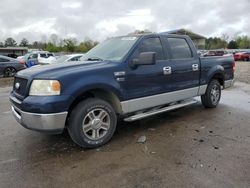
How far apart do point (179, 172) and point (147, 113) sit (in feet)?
5.80

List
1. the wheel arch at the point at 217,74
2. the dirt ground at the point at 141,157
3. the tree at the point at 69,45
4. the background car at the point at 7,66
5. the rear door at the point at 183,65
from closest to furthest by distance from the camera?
the dirt ground at the point at 141,157, the rear door at the point at 183,65, the wheel arch at the point at 217,74, the background car at the point at 7,66, the tree at the point at 69,45

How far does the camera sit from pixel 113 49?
17.3 ft

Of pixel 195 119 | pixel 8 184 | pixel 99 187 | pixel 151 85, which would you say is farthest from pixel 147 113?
pixel 8 184

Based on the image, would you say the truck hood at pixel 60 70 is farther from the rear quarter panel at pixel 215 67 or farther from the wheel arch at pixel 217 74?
the wheel arch at pixel 217 74

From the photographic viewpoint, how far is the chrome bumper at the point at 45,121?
3908 mm

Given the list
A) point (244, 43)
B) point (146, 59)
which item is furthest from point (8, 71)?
point (244, 43)

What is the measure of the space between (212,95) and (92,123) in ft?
12.3

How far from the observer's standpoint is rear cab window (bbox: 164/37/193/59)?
5723mm

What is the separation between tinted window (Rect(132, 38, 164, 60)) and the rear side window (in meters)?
0.34

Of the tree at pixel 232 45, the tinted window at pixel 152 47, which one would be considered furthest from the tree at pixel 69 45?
the tinted window at pixel 152 47

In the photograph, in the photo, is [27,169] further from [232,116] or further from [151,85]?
[232,116]

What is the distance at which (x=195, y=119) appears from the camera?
19.7 ft

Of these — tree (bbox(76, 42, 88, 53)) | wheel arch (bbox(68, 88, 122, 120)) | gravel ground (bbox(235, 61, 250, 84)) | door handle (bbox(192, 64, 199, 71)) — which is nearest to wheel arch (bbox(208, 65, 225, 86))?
door handle (bbox(192, 64, 199, 71))

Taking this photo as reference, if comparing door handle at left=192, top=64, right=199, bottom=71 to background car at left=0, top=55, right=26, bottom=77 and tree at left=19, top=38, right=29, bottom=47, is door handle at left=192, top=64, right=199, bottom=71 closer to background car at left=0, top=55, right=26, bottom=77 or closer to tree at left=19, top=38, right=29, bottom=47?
background car at left=0, top=55, right=26, bottom=77
